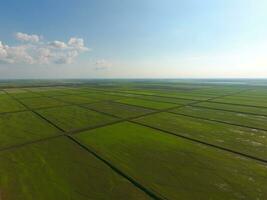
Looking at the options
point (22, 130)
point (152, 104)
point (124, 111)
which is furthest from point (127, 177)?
point (152, 104)

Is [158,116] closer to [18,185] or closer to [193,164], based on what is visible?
[193,164]

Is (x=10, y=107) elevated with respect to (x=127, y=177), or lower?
elevated

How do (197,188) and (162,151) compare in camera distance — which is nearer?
(197,188)

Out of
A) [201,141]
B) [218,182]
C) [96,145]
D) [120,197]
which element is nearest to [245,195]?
[218,182]

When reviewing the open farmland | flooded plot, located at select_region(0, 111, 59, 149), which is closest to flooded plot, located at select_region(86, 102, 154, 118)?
the open farmland

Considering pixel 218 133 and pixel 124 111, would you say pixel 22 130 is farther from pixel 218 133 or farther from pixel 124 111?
pixel 218 133

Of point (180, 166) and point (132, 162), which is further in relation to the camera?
point (132, 162)
